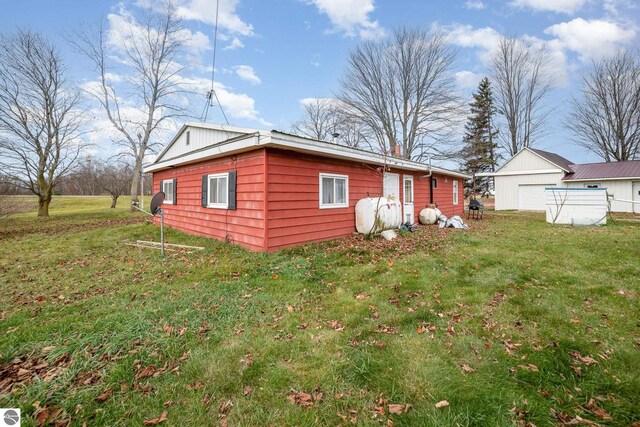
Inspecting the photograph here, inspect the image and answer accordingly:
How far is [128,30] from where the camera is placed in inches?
752

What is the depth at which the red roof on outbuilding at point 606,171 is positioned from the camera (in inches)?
665

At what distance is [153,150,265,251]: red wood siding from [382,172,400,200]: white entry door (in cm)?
528

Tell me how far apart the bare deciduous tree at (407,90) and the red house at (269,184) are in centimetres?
1314

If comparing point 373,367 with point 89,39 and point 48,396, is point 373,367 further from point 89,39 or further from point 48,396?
point 89,39

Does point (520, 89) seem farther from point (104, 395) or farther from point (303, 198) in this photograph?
point (104, 395)

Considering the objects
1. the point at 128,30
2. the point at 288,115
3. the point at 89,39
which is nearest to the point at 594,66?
the point at 288,115

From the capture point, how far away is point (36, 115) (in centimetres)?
1666

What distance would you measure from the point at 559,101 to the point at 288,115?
2486 cm

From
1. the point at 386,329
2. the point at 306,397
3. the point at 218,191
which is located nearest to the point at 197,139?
the point at 218,191

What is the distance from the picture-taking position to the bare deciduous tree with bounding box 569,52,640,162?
67.3ft

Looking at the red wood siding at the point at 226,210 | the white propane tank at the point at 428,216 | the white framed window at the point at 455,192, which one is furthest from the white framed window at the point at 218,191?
the white framed window at the point at 455,192

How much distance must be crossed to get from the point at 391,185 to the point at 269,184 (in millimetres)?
5842

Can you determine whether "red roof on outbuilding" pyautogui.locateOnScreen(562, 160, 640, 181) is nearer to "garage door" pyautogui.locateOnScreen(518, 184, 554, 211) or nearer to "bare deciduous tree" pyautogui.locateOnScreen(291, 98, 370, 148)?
"garage door" pyautogui.locateOnScreen(518, 184, 554, 211)

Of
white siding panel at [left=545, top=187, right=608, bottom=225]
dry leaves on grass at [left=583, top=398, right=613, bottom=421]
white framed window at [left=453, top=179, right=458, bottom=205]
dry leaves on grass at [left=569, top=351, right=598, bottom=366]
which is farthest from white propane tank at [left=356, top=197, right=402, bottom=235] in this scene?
white framed window at [left=453, top=179, right=458, bottom=205]
